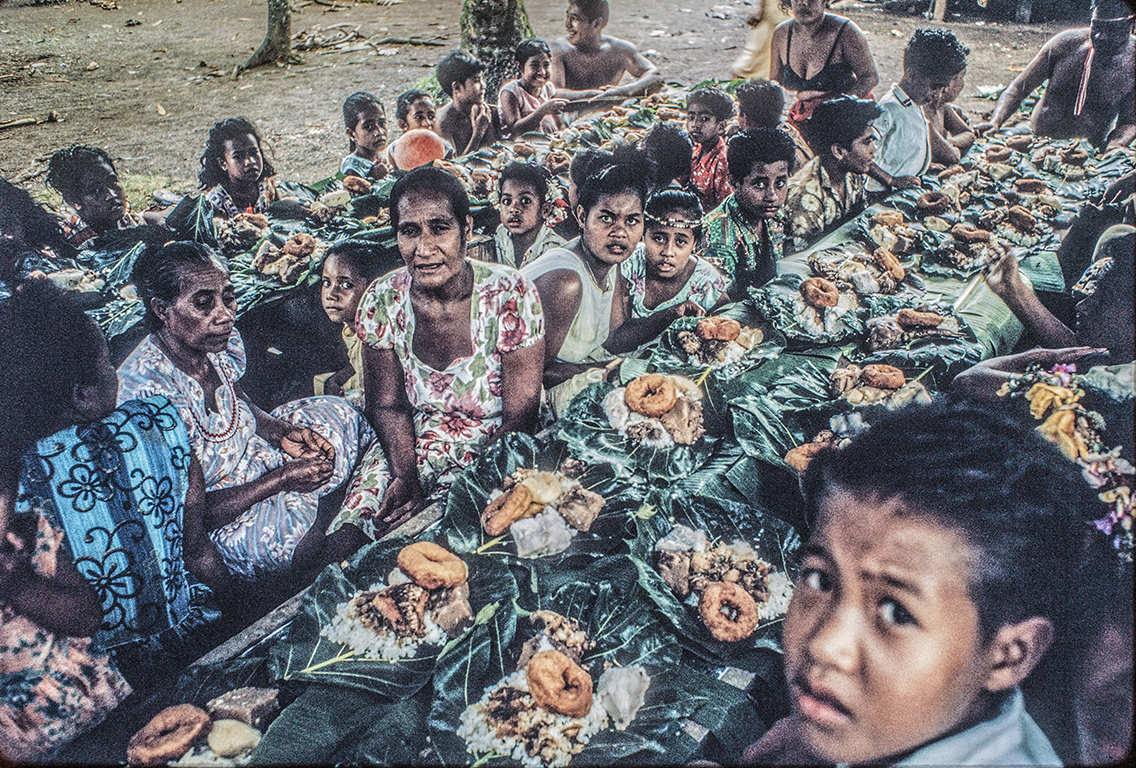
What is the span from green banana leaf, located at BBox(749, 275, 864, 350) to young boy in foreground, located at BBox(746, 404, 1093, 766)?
53.3 inches

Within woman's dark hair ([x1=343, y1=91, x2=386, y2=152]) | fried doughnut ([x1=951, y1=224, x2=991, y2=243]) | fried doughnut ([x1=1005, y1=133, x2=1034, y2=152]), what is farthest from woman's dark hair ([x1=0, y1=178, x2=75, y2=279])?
fried doughnut ([x1=1005, y1=133, x2=1034, y2=152])

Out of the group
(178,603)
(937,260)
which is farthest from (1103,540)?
(178,603)

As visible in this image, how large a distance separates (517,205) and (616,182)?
1.40 feet

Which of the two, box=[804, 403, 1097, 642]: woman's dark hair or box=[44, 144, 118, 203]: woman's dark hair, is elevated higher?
box=[44, 144, 118, 203]: woman's dark hair

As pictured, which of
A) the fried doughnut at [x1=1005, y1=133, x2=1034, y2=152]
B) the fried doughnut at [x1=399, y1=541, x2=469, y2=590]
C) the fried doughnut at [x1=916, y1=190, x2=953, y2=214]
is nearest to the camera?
the fried doughnut at [x1=399, y1=541, x2=469, y2=590]

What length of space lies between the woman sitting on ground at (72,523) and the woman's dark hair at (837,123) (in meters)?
3.22

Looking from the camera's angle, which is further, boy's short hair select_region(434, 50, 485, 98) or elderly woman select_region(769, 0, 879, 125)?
elderly woman select_region(769, 0, 879, 125)

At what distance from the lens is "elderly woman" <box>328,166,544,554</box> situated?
8.95 ft

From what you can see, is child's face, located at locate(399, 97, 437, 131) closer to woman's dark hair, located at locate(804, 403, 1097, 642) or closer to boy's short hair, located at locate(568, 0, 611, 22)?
boy's short hair, located at locate(568, 0, 611, 22)

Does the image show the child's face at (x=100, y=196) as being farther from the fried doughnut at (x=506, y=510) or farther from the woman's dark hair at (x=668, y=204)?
the woman's dark hair at (x=668, y=204)

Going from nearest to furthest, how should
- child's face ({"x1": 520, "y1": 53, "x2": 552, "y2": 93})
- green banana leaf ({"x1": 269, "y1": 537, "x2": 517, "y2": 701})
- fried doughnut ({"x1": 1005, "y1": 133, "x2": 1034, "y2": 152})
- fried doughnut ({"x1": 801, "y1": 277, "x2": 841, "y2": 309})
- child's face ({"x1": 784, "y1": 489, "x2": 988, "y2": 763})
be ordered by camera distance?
child's face ({"x1": 784, "y1": 489, "x2": 988, "y2": 763}) < green banana leaf ({"x1": 269, "y1": 537, "x2": 517, "y2": 701}) < fried doughnut ({"x1": 801, "y1": 277, "x2": 841, "y2": 309}) < child's face ({"x1": 520, "y1": 53, "x2": 552, "y2": 93}) < fried doughnut ({"x1": 1005, "y1": 133, "x2": 1034, "y2": 152})

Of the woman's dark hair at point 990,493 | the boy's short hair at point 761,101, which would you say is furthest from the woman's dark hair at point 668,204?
the woman's dark hair at point 990,493

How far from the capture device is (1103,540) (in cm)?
207

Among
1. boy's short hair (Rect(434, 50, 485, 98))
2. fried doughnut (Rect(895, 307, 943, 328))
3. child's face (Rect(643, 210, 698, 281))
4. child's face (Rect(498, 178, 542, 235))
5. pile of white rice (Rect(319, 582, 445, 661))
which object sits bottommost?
pile of white rice (Rect(319, 582, 445, 661))
